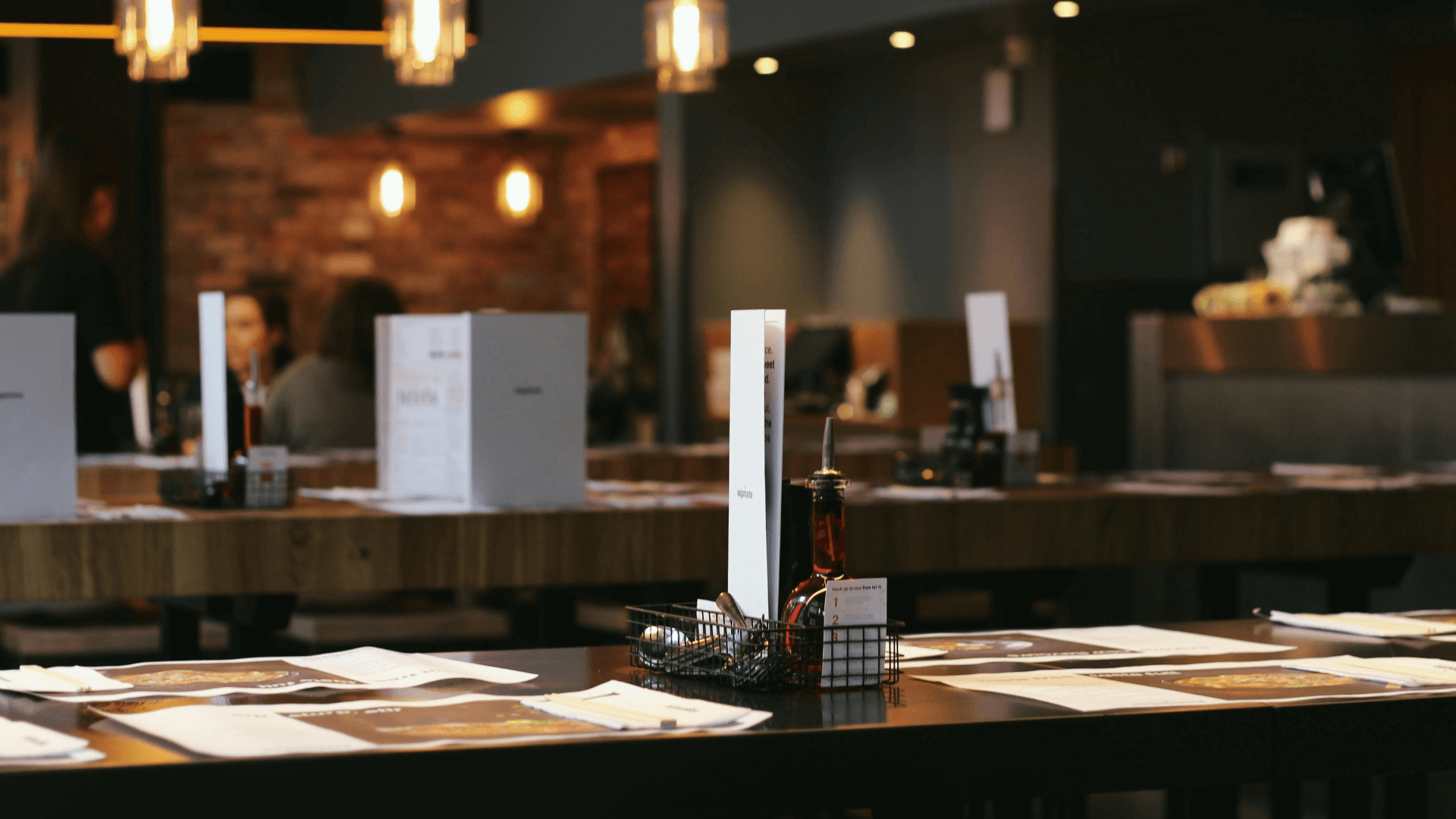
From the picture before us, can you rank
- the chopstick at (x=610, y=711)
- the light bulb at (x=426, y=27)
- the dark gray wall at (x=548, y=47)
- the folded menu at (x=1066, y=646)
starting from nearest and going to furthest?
the chopstick at (x=610, y=711) → the folded menu at (x=1066, y=646) → the light bulb at (x=426, y=27) → the dark gray wall at (x=548, y=47)

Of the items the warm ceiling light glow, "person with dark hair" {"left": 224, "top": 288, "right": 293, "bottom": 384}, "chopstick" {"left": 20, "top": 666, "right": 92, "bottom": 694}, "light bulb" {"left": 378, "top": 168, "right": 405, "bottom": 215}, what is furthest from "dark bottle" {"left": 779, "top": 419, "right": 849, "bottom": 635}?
"light bulb" {"left": 378, "top": 168, "right": 405, "bottom": 215}

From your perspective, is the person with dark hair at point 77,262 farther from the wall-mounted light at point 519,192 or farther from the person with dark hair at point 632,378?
the wall-mounted light at point 519,192

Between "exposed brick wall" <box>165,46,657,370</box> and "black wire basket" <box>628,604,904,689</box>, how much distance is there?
29.9ft

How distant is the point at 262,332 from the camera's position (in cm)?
638

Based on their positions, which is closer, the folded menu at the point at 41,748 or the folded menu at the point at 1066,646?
the folded menu at the point at 41,748

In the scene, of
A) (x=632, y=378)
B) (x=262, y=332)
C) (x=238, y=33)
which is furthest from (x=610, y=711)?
(x=632, y=378)

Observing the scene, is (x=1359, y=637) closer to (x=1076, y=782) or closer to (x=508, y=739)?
(x=1076, y=782)

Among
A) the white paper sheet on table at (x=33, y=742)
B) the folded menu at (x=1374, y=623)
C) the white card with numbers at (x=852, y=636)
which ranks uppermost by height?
the white card with numbers at (x=852, y=636)

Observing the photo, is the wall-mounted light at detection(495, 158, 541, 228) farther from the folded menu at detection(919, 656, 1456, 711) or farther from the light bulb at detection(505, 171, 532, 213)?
the folded menu at detection(919, 656, 1456, 711)

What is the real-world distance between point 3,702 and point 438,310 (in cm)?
993

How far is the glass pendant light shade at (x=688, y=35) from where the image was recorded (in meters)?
3.96

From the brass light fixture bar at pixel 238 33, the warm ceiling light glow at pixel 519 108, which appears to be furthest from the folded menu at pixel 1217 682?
the warm ceiling light glow at pixel 519 108

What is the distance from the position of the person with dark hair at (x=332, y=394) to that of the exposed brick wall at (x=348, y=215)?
236 inches

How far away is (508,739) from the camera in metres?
1.36
